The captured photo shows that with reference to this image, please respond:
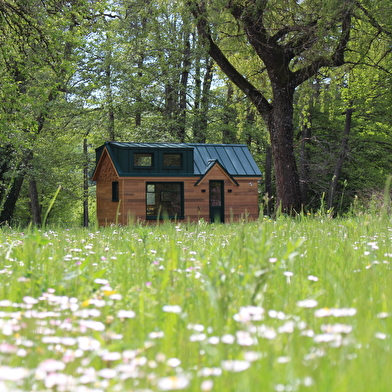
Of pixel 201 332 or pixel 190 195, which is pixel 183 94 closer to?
pixel 190 195

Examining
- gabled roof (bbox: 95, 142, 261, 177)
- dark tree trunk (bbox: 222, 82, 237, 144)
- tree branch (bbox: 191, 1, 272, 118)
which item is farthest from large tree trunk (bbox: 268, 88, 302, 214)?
dark tree trunk (bbox: 222, 82, 237, 144)

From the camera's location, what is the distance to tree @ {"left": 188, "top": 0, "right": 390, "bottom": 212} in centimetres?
1242

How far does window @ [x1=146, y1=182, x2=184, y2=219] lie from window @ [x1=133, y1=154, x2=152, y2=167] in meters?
0.98

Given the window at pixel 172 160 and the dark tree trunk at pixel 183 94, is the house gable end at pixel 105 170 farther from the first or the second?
the dark tree trunk at pixel 183 94

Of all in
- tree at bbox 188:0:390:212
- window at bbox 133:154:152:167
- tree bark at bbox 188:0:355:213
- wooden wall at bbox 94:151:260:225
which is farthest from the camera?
window at bbox 133:154:152:167

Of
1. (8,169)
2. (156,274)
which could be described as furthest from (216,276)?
(8,169)

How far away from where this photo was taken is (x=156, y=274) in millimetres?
2707

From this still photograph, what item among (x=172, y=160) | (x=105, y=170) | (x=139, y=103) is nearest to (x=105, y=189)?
(x=105, y=170)

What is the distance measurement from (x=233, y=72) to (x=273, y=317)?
13995 millimetres

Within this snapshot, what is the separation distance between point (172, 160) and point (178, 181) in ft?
3.63

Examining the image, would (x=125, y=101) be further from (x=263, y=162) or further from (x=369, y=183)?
(x=369, y=183)

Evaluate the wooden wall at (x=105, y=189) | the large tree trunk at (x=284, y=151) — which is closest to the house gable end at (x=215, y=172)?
the wooden wall at (x=105, y=189)

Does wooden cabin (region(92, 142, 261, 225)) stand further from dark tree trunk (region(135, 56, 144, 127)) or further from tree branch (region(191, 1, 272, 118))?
tree branch (region(191, 1, 272, 118))

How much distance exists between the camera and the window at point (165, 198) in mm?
23016
